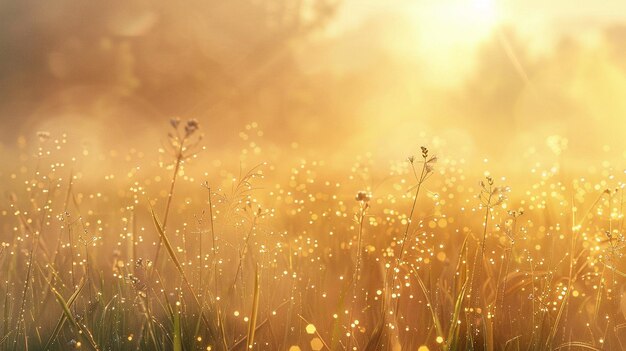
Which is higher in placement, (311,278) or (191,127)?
(191,127)

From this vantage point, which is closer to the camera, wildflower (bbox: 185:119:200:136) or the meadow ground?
wildflower (bbox: 185:119:200:136)

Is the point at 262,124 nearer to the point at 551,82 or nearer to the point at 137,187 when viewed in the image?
the point at 551,82

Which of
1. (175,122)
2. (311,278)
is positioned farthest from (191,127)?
(311,278)

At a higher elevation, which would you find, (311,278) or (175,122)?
(175,122)

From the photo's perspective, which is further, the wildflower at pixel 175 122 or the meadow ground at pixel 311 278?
the meadow ground at pixel 311 278

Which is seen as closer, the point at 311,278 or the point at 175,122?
the point at 175,122

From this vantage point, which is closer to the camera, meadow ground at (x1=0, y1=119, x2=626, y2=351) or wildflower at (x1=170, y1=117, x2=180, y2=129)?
wildflower at (x1=170, y1=117, x2=180, y2=129)

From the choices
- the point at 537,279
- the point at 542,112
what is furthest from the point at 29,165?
the point at 542,112

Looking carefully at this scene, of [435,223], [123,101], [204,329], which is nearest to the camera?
[204,329]

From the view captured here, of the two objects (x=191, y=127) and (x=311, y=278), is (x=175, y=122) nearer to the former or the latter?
(x=191, y=127)

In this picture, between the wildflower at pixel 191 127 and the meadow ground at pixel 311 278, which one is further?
the meadow ground at pixel 311 278

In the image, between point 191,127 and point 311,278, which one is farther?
point 311,278
